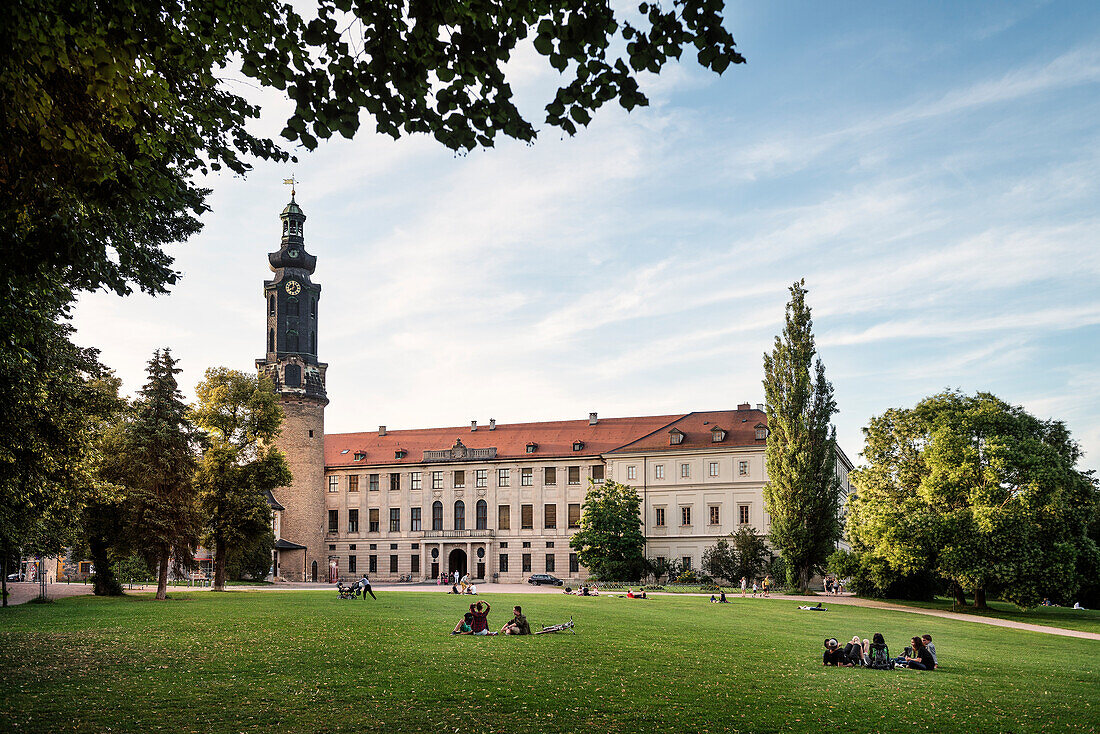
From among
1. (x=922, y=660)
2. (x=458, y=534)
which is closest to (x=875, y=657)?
(x=922, y=660)

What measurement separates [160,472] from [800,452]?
122 feet

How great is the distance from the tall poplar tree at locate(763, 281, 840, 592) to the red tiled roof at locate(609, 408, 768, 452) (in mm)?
15867

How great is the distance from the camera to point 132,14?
8.16 meters

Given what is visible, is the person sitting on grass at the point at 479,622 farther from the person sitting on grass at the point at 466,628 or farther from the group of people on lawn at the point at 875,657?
the group of people on lawn at the point at 875,657

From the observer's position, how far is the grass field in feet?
130

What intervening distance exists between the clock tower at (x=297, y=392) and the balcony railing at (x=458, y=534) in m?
10.4

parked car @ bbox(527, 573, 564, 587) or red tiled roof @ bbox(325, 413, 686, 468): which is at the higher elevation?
red tiled roof @ bbox(325, 413, 686, 468)

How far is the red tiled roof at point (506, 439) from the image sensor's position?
82.0 metres

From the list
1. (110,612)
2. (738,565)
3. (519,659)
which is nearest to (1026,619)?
(738,565)

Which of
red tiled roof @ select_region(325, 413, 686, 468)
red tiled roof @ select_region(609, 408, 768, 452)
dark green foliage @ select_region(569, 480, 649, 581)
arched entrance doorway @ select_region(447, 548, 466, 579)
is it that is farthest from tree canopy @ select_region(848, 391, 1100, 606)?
arched entrance doorway @ select_region(447, 548, 466, 579)

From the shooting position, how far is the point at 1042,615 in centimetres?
4522

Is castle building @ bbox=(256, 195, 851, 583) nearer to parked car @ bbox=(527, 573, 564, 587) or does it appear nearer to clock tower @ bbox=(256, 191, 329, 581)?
clock tower @ bbox=(256, 191, 329, 581)

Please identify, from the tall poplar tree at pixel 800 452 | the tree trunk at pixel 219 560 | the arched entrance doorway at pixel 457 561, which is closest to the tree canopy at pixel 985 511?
the tall poplar tree at pixel 800 452

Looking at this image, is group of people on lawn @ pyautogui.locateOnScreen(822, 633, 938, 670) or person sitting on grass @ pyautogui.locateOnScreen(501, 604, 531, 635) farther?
person sitting on grass @ pyautogui.locateOnScreen(501, 604, 531, 635)
